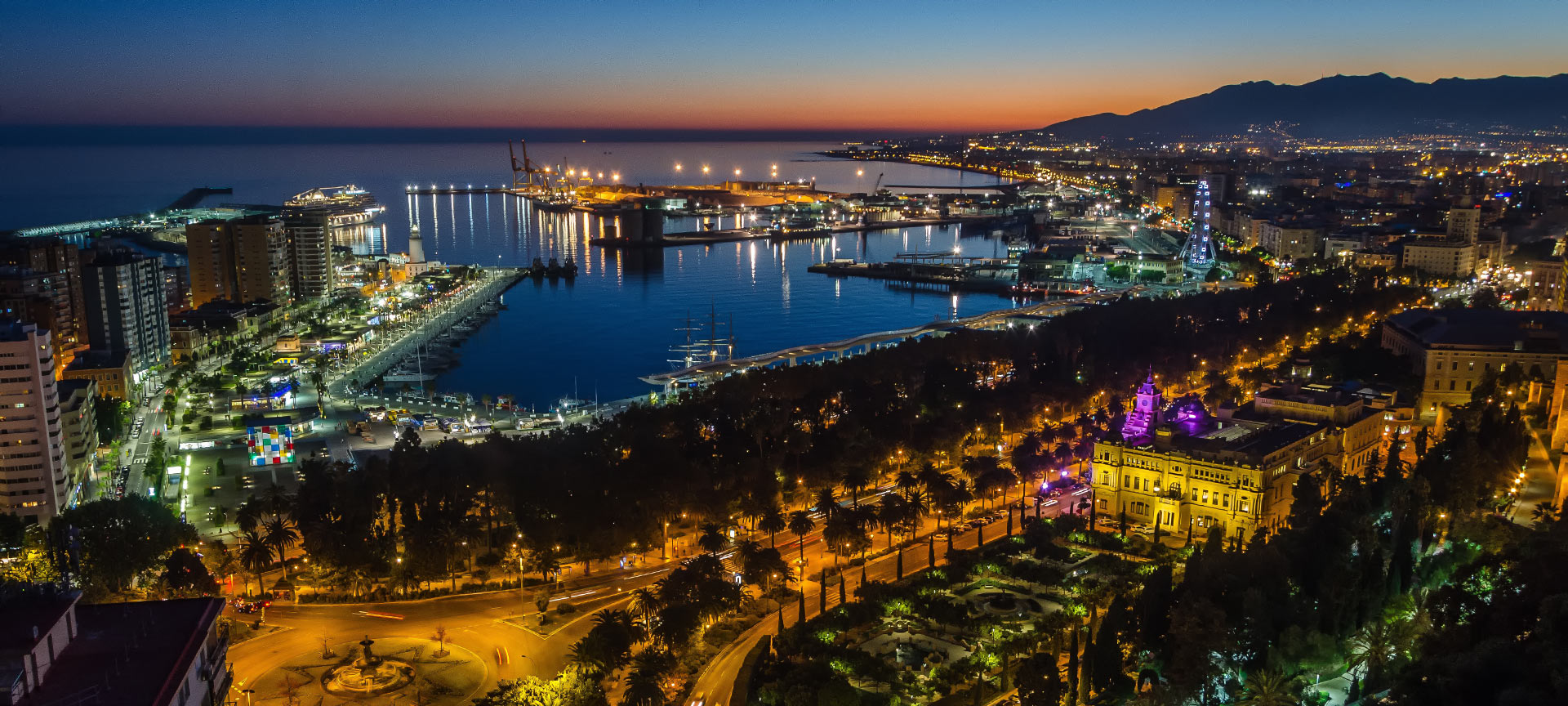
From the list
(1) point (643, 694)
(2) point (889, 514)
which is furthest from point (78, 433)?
(2) point (889, 514)

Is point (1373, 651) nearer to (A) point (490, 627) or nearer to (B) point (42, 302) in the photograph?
(A) point (490, 627)

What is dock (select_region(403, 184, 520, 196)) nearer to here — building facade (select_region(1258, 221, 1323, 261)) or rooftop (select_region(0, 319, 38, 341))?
building facade (select_region(1258, 221, 1323, 261))

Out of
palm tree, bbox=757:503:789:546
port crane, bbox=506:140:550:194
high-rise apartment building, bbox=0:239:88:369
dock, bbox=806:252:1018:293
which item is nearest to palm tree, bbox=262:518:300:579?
palm tree, bbox=757:503:789:546

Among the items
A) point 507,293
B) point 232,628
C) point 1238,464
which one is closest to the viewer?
point 232,628

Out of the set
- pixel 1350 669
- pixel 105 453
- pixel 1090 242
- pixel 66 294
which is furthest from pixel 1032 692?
pixel 1090 242

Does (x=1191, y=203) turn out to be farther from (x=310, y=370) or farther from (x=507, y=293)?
(x=310, y=370)
